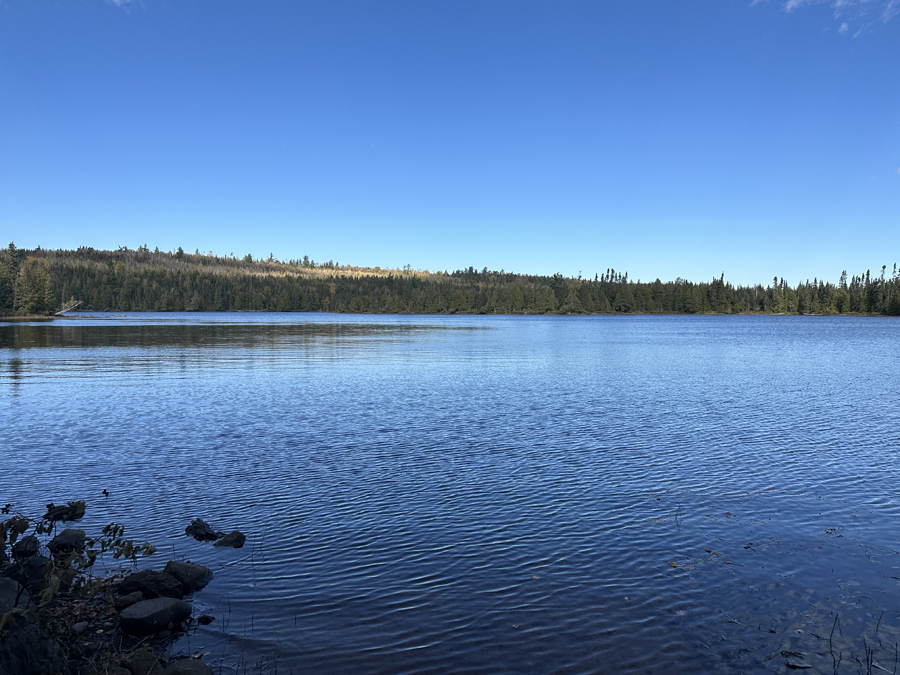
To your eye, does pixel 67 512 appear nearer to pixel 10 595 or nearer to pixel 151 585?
pixel 151 585

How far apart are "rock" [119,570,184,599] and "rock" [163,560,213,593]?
0.59 feet

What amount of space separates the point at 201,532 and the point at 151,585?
2.91m

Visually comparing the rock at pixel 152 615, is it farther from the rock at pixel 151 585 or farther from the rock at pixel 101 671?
the rock at pixel 101 671

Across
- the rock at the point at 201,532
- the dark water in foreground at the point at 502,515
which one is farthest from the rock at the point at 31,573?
the rock at the point at 201,532

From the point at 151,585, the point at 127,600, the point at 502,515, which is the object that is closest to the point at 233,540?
the point at 151,585

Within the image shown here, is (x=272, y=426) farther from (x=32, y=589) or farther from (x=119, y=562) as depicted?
(x=32, y=589)

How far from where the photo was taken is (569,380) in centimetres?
4138

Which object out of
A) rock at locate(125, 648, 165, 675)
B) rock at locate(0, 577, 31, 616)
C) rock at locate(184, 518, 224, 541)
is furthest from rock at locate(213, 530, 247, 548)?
rock at locate(125, 648, 165, 675)

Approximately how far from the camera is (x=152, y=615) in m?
9.05

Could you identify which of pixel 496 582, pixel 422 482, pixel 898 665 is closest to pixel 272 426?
pixel 422 482

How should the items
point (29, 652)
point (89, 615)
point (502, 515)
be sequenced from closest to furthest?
point (29, 652), point (89, 615), point (502, 515)

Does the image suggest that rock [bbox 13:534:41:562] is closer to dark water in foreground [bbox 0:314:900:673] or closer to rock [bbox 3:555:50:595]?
rock [bbox 3:555:50:595]

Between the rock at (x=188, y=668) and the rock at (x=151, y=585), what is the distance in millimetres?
2393

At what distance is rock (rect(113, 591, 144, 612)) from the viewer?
9.60m
